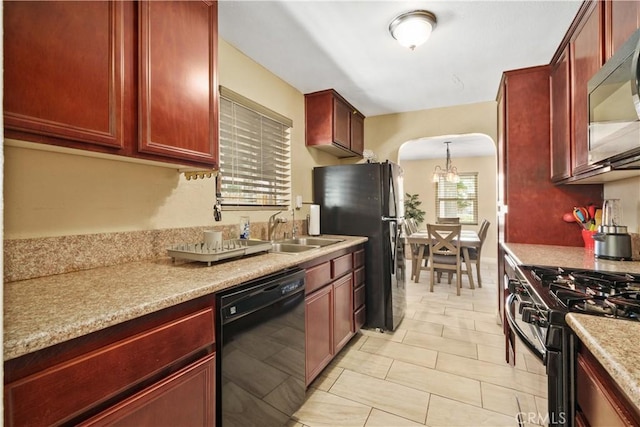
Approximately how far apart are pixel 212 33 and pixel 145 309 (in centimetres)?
142

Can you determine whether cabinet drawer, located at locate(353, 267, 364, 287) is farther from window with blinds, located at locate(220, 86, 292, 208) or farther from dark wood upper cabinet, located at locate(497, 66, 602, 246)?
dark wood upper cabinet, located at locate(497, 66, 602, 246)

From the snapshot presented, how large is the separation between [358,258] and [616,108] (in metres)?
1.84

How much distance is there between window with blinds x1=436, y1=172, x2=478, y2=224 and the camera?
6.84 meters

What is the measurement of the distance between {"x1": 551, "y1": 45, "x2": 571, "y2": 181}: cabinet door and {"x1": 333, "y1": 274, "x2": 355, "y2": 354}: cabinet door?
1.69m

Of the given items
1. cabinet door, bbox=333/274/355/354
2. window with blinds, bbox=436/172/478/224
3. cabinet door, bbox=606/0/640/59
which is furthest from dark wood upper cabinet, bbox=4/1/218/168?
window with blinds, bbox=436/172/478/224

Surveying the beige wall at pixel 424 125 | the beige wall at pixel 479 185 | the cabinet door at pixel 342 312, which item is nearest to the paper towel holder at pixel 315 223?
the cabinet door at pixel 342 312

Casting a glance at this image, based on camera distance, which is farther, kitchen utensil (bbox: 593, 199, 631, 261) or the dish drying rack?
kitchen utensil (bbox: 593, 199, 631, 261)

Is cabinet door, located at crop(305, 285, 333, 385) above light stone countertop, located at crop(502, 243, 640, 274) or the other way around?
the other way around

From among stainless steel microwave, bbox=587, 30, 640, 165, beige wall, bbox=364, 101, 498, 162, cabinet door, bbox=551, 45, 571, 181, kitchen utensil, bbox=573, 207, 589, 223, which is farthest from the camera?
beige wall, bbox=364, 101, 498, 162

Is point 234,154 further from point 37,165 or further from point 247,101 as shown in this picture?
point 37,165

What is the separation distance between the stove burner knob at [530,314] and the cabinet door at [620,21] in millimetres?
1158

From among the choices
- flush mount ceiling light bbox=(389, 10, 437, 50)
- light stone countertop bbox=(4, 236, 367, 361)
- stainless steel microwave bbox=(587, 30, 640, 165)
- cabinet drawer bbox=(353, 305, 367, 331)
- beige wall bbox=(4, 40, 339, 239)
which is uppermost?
flush mount ceiling light bbox=(389, 10, 437, 50)

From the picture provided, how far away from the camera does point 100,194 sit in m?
1.40

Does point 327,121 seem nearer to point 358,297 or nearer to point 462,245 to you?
point 358,297
